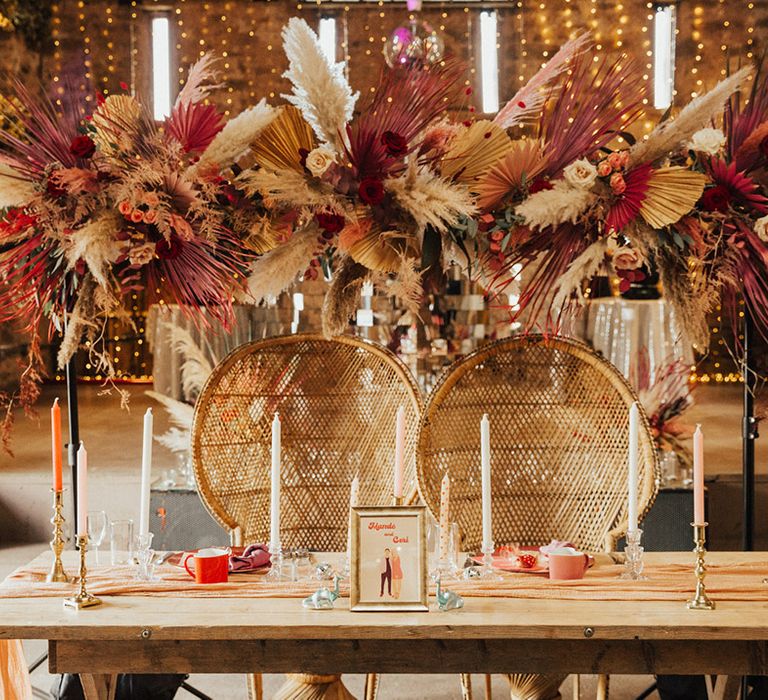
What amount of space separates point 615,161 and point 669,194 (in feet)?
0.35

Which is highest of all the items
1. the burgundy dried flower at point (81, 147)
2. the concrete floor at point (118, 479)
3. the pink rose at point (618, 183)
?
the burgundy dried flower at point (81, 147)

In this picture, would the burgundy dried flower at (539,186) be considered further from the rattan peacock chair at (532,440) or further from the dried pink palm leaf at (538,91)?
the rattan peacock chair at (532,440)

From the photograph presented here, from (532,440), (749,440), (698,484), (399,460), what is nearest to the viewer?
(698,484)

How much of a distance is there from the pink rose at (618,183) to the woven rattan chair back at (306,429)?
2.62 feet

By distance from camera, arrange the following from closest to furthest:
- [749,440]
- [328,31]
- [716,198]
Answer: [716,198], [749,440], [328,31]

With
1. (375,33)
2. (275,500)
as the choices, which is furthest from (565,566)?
(375,33)

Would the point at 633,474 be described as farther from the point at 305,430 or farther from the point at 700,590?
the point at 305,430

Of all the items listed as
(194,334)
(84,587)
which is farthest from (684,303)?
(194,334)

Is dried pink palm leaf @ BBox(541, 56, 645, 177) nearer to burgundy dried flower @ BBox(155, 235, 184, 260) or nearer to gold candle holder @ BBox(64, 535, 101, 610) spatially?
burgundy dried flower @ BBox(155, 235, 184, 260)

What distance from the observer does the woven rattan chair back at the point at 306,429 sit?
7.57 feet

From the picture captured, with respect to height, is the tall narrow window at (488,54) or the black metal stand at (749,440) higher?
the tall narrow window at (488,54)

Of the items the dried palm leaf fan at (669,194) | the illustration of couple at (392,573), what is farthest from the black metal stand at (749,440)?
the illustration of couple at (392,573)

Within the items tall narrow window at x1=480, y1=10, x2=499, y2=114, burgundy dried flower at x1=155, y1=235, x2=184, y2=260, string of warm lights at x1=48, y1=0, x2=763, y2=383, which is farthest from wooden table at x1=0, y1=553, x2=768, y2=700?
tall narrow window at x1=480, y1=10, x2=499, y2=114

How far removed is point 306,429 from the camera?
243cm
